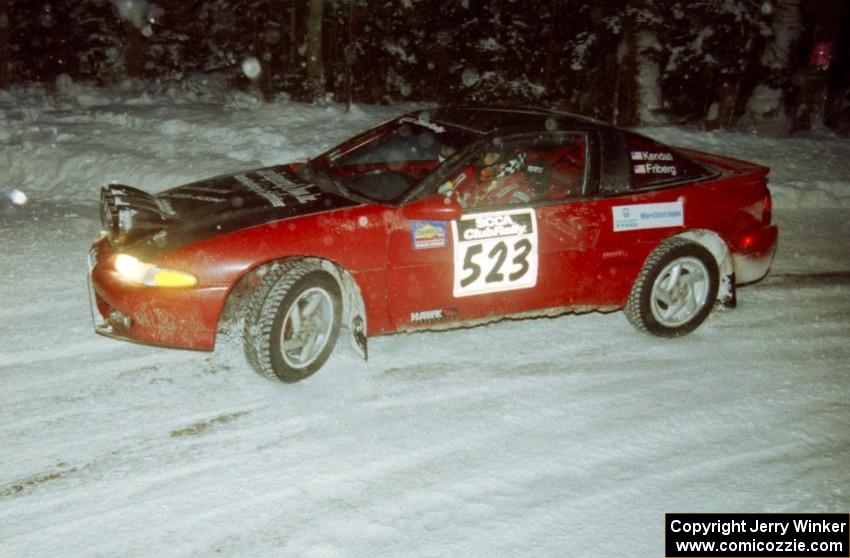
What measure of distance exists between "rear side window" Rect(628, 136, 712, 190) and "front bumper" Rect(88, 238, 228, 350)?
296cm

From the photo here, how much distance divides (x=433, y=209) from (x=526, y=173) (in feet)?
3.22

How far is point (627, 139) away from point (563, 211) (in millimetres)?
836

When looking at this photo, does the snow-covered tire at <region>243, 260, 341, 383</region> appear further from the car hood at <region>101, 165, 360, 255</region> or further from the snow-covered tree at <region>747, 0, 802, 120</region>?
the snow-covered tree at <region>747, 0, 802, 120</region>

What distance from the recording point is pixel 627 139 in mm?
5559

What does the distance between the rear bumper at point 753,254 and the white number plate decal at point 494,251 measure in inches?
71.6

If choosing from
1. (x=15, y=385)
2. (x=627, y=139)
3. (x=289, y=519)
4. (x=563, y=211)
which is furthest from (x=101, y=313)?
(x=627, y=139)

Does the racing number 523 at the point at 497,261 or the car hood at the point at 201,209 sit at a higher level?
the car hood at the point at 201,209

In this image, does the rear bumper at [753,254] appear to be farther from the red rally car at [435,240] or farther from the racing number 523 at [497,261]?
the racing number 523 at [497,261]

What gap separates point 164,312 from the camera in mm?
4375

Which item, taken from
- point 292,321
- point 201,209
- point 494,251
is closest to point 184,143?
point 201,209

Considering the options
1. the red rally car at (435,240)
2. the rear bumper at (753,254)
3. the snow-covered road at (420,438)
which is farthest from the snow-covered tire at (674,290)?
the rear bumper at (753,254)

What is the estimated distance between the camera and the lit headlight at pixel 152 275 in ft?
14.3

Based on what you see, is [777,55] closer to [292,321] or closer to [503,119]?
[503,119]

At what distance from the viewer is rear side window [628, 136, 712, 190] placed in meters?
5.53
